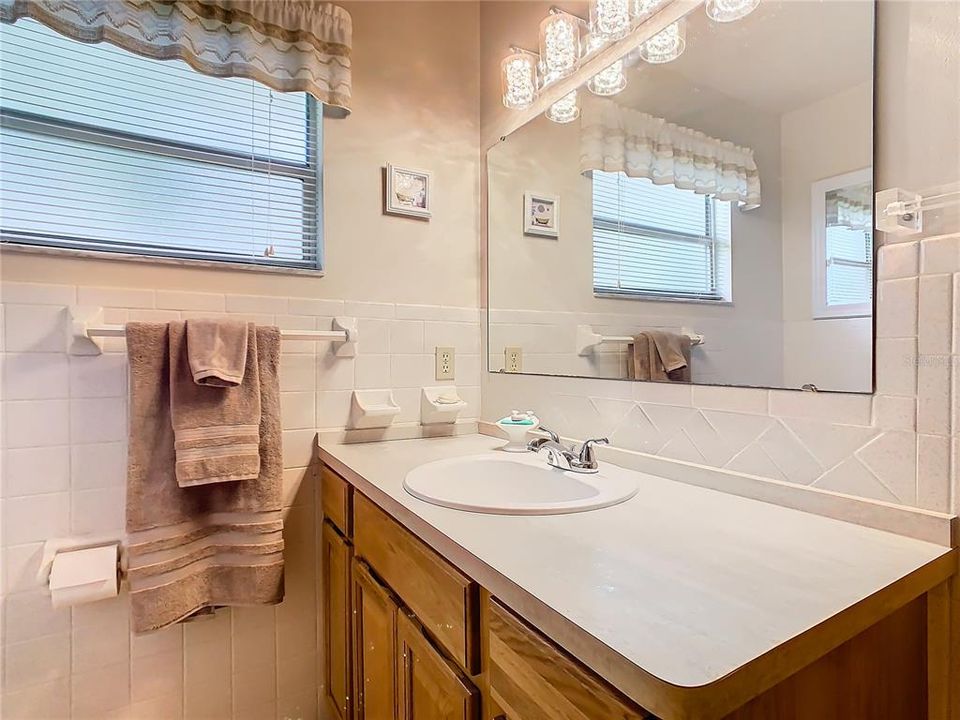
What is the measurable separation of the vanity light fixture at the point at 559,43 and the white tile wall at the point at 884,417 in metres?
0.98

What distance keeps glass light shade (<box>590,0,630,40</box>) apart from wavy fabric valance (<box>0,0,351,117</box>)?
2.43 ft

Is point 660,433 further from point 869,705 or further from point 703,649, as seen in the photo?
point 703,649

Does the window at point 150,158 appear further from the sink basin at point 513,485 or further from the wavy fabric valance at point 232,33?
the sink basin at point 513,485

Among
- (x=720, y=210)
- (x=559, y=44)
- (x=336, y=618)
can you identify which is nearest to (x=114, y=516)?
(x=336, y=618)

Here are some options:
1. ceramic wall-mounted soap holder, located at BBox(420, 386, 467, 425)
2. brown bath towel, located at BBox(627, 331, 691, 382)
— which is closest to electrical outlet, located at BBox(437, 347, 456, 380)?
ceramic wall-mounted soap holder, located at BBox(420, 386, 467, 425)

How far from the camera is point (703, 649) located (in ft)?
1.59

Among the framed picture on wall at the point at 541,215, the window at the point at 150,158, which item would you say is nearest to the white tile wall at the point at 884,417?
the framed picture on wall at the point at 541,215

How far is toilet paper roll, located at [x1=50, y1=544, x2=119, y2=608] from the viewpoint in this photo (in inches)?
47.4

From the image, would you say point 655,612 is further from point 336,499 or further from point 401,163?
point 401,163

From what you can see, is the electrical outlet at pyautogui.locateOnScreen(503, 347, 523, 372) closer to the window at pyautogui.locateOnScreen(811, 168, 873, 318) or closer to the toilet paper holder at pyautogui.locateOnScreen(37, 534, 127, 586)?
the window at pyautogui.locateOnScreen(811, 168, 873, 318)

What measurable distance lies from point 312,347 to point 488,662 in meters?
1.10

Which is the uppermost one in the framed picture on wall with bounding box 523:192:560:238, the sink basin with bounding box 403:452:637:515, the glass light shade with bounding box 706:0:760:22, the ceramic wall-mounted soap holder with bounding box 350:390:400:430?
the glass light shade with bounding box 706:0:760:22

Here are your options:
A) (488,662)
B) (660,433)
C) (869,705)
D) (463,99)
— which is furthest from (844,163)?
(463,99)

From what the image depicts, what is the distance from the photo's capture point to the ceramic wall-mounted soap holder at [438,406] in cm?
173
